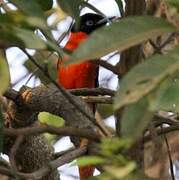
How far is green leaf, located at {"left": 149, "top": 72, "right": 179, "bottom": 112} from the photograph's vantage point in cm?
69

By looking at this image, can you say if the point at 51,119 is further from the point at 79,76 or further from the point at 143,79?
the point at 79,76

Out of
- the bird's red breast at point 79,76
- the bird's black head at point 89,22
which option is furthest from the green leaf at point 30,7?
the bird's black head at point 89,22

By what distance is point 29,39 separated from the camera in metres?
0.73

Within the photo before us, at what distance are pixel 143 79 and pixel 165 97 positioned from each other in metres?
0.04

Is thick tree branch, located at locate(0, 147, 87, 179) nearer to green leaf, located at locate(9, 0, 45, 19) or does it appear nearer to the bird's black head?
green leaf, located at locate(9, 0, 45, 19)

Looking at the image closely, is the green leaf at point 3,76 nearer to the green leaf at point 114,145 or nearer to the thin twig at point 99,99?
the green leaf at point 114,145

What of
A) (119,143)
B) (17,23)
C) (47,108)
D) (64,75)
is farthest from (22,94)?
(64,75)

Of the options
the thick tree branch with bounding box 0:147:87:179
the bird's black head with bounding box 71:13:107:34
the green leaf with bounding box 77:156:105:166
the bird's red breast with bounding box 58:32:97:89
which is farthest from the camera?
the bird's black head with bounding box 71:13:107:34

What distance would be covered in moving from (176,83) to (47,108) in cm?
93

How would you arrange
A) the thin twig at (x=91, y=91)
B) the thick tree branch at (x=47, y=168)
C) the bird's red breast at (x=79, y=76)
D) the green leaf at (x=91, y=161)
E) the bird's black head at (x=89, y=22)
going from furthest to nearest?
the bird's black head at (x=89, y=22) < the bird's red breast at (x=79, y=76) < the thin twig at (x=91, y=91) < the thick tree branch at (x=47, y=168) < the green leaf at (x=91, y=161)

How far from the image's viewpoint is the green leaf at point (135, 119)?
70 cm

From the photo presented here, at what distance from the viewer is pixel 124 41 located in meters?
0.74

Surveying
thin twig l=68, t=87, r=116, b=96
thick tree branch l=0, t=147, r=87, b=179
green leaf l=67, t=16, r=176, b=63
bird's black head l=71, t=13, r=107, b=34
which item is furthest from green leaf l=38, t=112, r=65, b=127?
bird's black head l=71, t=13, r=107, b=34

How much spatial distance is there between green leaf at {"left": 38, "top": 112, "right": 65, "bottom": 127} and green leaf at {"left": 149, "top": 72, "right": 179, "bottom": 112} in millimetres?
866
